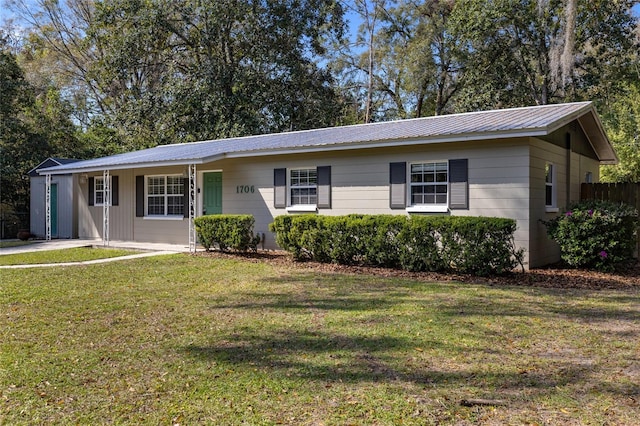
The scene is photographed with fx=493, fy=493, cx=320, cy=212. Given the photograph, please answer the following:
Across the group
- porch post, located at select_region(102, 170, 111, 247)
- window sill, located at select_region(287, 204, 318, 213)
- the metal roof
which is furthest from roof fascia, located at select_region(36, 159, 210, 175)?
window sill, located at select_region(287, 204, 318, 213)

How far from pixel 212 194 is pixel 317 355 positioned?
10676mm

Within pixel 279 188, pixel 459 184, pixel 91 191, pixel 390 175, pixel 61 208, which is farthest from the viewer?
pixel 61 208

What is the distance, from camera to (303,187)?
1284 cm

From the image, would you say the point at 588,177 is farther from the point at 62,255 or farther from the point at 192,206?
the point at 62,255

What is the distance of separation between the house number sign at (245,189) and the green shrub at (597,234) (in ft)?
24.9

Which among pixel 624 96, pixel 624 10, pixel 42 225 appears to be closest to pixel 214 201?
pixel 42 225

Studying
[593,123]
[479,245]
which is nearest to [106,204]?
[479,245]

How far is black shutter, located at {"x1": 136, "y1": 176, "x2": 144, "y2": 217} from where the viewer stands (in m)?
15.7

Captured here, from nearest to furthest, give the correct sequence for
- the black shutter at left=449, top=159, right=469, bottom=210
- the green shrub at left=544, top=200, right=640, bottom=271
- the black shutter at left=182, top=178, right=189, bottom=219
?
the green shrub at left=544, top=200, right=640, bottom=271 → the black shutter at left=449, top=159, right=469, bottom=210 → the black shutter at left=182, top=178, right=189, bottom=219

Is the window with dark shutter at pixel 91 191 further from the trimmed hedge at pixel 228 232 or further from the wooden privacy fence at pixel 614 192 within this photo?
the wooden privacy fence at pixel 614 192

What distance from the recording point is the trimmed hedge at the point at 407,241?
8.78m

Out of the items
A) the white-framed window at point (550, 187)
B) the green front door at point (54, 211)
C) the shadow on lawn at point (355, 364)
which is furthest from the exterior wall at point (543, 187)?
the green front door at point (54, 211)

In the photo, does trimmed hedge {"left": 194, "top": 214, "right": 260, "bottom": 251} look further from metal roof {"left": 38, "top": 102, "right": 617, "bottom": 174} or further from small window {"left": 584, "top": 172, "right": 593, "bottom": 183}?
small window {"left": 584, "top": 172, "right": 593, "bottom": 183}

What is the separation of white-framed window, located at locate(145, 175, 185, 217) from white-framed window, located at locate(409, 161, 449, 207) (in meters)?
7.19
